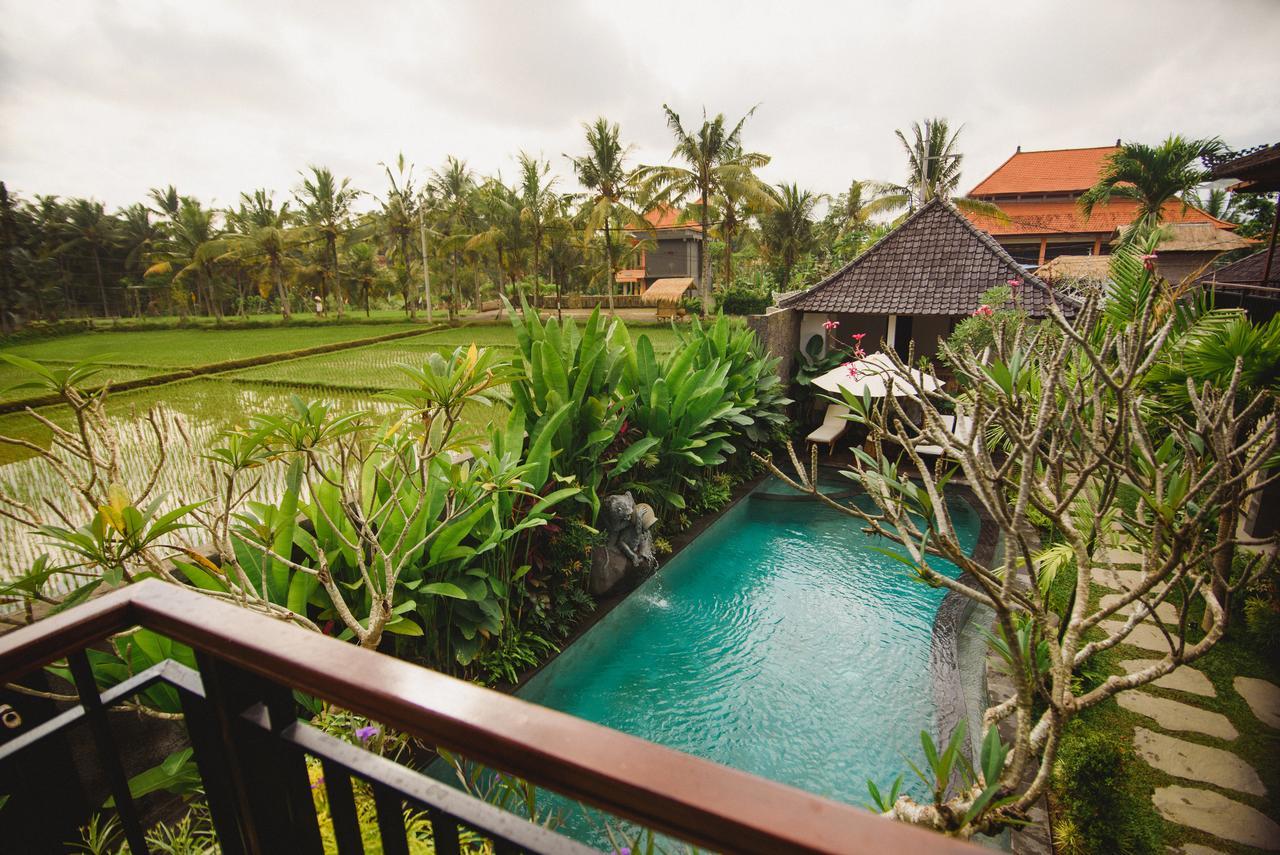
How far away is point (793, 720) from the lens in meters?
3.45

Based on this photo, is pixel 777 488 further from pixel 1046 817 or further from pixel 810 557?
pixel 1046 817

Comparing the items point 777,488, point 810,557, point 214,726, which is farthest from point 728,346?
point 214,726

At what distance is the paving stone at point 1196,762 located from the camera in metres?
2.48

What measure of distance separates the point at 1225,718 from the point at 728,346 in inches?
199

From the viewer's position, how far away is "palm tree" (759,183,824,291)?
21.7 metres

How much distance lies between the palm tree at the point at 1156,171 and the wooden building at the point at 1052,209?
18.9ft

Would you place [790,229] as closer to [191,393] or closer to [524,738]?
[191,393]

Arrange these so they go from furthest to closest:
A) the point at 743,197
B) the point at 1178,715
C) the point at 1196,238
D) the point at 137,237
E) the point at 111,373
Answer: the point at 137,237 → the point at 1196,238 → the point at 743,197 → the point at 111,373 → the point at 1178,715

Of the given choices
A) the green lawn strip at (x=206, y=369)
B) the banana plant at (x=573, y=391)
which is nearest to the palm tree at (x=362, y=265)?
the green lawn strip at (x=206, y=369)

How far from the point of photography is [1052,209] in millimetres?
23125

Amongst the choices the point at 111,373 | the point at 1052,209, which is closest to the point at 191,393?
the point at 111,373

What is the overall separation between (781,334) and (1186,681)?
240 inches

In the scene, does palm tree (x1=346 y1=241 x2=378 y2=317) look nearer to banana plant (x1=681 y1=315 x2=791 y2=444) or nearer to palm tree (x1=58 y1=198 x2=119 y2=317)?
palm tree (x1=58 y1=198 x2=119 y2=317)

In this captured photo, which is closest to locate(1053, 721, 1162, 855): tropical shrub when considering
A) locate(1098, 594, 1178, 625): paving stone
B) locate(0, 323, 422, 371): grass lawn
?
locate(1098, 594, 1178, 625): paving stone
